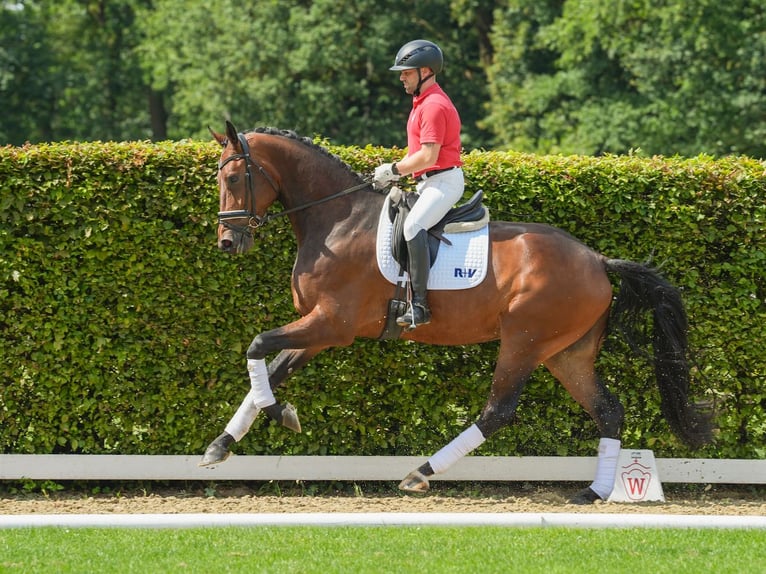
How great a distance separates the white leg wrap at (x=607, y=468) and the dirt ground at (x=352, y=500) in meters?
0.12

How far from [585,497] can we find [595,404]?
0.71 meters

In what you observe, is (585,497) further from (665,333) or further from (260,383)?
(260,383)

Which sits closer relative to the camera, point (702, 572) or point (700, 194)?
point (702, 572)

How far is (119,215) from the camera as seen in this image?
Answer: 7910 mm

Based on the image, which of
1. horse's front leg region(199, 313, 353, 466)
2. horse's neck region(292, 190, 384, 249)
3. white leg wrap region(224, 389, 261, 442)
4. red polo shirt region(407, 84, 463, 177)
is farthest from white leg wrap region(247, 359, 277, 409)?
red polo shirt region(407, 84, 463, 177)

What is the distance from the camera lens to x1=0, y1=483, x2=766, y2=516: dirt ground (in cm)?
764

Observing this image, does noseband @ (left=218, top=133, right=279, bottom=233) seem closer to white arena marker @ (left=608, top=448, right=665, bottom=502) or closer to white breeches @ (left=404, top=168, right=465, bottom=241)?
white breeches @ (left=404, top=168, right=465, bottom=241)

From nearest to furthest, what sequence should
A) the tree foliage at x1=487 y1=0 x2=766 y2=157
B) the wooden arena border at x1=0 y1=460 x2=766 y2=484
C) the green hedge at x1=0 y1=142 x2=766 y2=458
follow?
the green hedge at x1=0 y1=142 x2=766 y2=458, the wooden arena border at x1=0 y1=460 x2=766 y2=484, the tree foliage at x1=487 y1=0 x2=766 y2=157

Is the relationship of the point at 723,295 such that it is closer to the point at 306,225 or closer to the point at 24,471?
the point at 306,225

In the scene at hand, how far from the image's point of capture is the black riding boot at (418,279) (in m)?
7.16

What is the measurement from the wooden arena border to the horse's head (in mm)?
1975

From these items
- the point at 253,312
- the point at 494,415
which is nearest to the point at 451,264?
the point at 494,415

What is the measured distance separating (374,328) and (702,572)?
9.52 ft

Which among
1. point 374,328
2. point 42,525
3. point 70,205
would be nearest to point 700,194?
point 374,328
